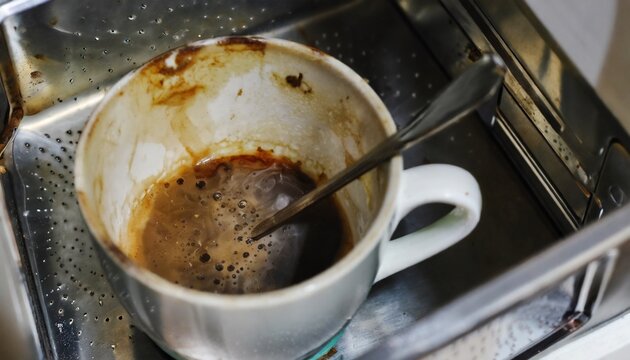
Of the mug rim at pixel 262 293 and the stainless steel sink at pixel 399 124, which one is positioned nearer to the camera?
the mug rim at pixel 262 293

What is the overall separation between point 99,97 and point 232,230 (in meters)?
0.16

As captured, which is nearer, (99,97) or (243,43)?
(243,43)

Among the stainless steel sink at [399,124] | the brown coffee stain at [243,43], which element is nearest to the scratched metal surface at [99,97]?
the stainless steel sink at [399,124]

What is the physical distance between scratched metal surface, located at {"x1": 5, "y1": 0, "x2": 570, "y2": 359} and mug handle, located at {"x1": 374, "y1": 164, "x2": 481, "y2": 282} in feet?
0.31

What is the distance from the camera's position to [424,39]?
0.57 meters

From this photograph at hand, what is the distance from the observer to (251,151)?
1.59 feet

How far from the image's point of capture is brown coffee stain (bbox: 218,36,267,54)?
422mm

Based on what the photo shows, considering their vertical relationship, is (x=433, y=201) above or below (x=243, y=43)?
below

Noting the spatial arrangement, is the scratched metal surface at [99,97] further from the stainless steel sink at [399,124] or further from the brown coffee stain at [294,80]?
the brown coffee stain at [294,80]

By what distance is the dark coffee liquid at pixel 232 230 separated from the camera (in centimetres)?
44

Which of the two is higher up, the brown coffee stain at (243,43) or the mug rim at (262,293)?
the brown coffee stain at (243,43)

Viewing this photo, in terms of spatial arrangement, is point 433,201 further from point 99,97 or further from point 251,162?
point 99,97

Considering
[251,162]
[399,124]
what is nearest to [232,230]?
[251,162]

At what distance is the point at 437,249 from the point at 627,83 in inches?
5.5
